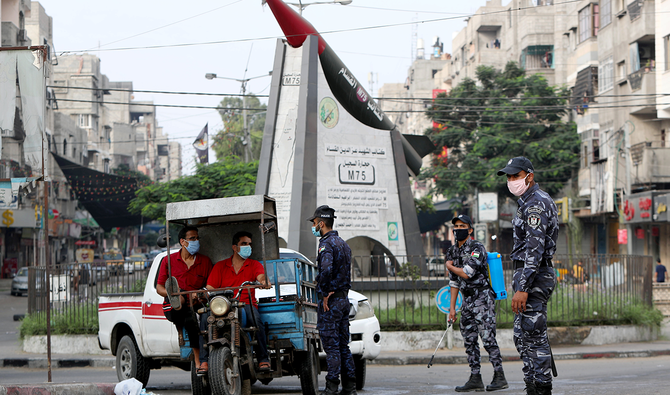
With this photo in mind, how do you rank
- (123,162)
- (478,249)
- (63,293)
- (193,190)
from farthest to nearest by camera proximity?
1. (123,162)
2. (193,190)
3. (63,293)
4. (478,249)

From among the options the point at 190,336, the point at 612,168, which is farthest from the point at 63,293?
the point at 612,168

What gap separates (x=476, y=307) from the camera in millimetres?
8977

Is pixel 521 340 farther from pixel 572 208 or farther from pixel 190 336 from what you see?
pixel 572 208

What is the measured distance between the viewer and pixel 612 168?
3594 cm

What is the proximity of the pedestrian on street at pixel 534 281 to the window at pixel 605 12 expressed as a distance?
3282cm

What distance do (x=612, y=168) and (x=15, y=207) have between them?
3186 cm

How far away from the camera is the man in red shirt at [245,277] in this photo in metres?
7.62

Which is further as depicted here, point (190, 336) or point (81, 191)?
point (81, 191)

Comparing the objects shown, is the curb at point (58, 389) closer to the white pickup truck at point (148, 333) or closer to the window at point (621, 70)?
the white pickup truck at point (148, 333)

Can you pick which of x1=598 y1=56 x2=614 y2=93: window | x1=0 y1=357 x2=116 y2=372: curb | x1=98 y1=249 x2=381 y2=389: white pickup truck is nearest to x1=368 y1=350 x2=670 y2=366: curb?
x1=98 y1=249 x2=381 y2=389: white pickup truck

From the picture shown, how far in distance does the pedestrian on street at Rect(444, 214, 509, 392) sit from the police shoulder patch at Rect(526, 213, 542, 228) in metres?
2.52

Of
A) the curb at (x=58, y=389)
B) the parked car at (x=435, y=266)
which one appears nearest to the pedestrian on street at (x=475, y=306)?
the curb at (x=58, y=389)

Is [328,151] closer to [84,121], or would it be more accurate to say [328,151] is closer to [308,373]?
[308,373]

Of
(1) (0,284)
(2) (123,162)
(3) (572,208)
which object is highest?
(2) (123,162)
